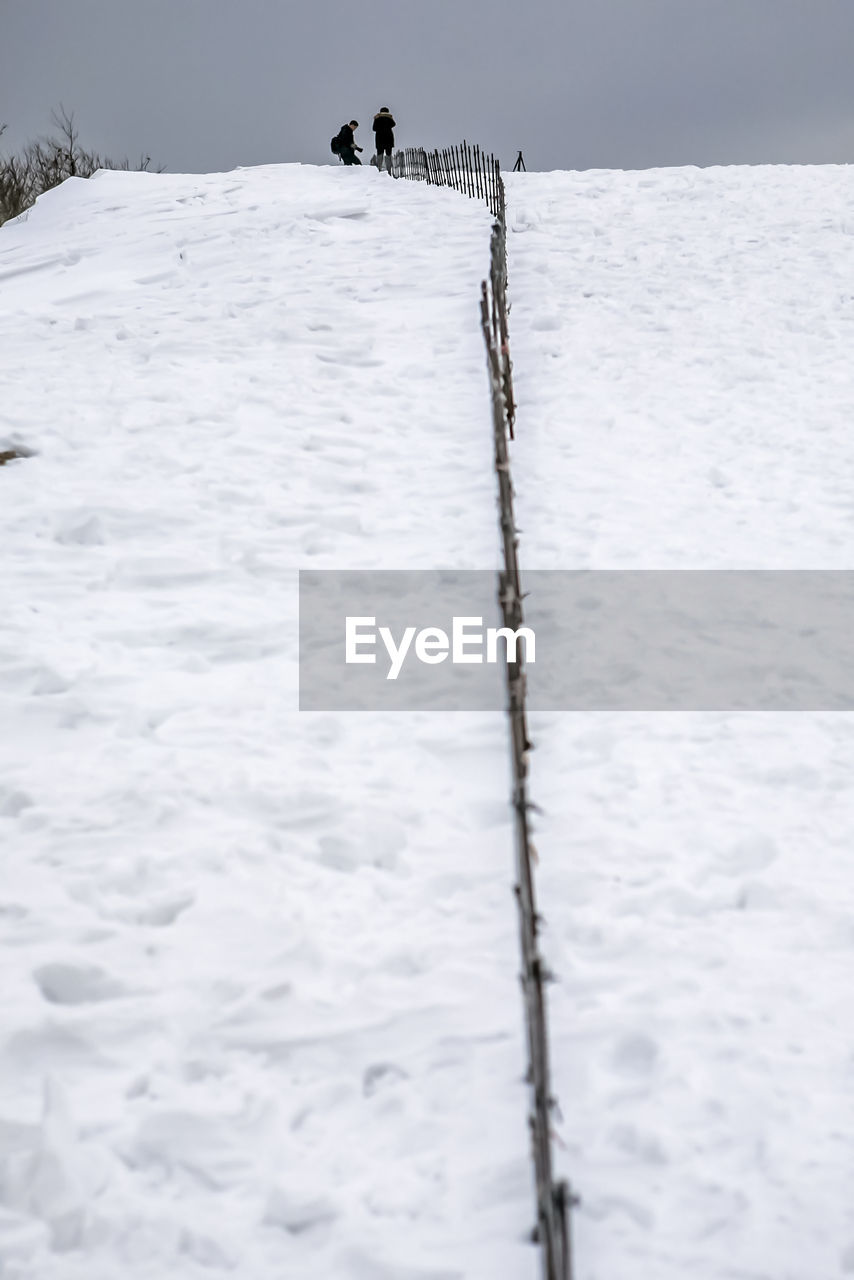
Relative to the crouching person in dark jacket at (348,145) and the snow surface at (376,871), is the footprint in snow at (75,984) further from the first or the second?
the crouching person in dark jacket at (348,145)

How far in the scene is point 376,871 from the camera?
10.3ft

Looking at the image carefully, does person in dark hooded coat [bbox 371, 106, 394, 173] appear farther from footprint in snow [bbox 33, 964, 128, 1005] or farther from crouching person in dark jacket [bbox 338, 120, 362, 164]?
footprint in snow [bbox 33, 964, 128, 1005]

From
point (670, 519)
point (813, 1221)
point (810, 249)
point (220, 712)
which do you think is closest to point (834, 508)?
point (670, 519)

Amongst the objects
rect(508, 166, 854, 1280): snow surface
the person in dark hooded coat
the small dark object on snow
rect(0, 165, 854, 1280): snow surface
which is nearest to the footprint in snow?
rect(0, 165, 854, 1280): snow surface

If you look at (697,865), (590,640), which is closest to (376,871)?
(697,865)

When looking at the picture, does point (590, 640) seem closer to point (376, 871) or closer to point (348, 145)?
point (376, 871)

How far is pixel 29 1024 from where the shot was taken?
8.51ft

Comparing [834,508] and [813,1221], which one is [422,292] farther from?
[813,1221]

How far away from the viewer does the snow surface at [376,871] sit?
2250 mm

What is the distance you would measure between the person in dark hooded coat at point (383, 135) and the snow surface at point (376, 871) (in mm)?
8779

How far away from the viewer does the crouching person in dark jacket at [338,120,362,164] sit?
570 inches

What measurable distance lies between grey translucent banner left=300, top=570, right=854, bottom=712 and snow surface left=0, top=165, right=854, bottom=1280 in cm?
15

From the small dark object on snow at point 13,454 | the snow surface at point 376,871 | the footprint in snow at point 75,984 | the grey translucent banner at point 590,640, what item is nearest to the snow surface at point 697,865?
the snow surface at point 376,871

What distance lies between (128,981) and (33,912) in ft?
1.44
